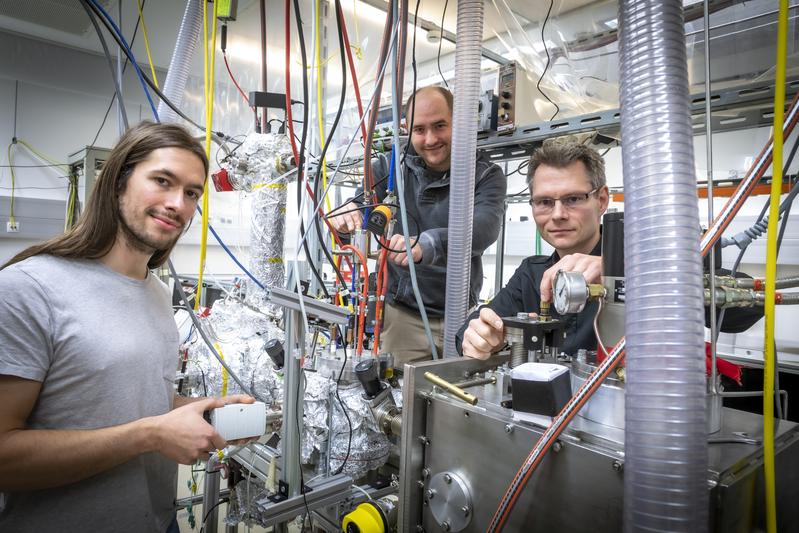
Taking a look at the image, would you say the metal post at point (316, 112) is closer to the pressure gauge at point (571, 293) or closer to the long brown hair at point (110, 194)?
the long brown hair at point (110, 194)

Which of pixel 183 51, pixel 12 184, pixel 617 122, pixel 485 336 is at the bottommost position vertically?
pixel 485 336

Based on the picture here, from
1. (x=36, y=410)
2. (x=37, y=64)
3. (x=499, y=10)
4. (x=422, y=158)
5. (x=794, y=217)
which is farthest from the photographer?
(x=37, y=64)

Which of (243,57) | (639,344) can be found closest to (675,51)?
(639,344)

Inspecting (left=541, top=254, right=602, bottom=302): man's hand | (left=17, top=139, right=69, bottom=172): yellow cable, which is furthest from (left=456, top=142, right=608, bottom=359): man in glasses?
(left=17, top=139, right=69, bottom=172): yellow cable

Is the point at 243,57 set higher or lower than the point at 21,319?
higher

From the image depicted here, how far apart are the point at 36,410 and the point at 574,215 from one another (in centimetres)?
125

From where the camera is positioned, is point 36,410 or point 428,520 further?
point 36,410

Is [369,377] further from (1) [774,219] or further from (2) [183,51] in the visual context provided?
(2) [183,51]

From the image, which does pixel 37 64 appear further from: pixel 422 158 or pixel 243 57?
pixel 422 158

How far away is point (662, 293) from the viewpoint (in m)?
0.41

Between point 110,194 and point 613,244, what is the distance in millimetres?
972

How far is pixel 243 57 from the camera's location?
2.49 metres

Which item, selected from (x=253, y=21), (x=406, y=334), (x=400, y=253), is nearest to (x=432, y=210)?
(x=406, y=334)

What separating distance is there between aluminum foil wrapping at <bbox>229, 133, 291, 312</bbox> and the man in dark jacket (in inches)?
15.1
